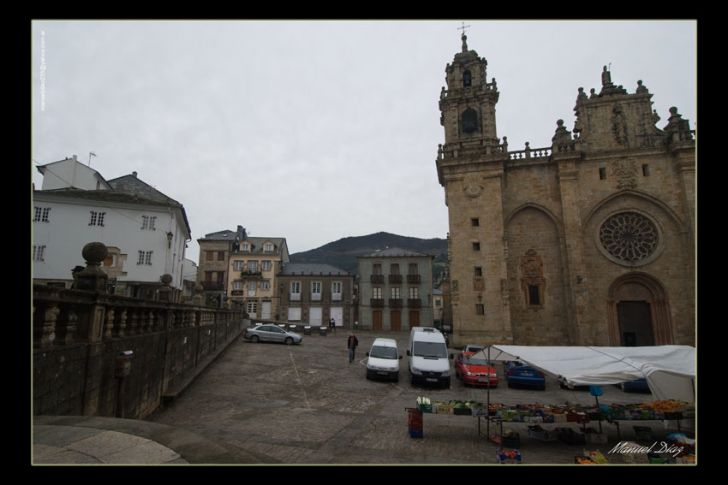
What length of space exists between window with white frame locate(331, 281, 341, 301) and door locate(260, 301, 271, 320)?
795 cm

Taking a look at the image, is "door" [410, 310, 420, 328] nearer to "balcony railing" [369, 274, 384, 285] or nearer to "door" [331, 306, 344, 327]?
"balcony railing" [369, 274, 384, 285]

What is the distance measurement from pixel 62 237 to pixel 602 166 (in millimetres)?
37694

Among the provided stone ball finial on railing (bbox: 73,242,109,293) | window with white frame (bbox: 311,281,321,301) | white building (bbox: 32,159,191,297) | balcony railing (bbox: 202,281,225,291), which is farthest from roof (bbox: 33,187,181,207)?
stone ball finial on railing (bbox: 73,242,109,293)

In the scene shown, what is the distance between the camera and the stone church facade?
24.1 meters

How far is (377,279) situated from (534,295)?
1961cm

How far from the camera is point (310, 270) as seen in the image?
4556 cm

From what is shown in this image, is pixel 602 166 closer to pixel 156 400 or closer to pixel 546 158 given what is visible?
pixel 546 158

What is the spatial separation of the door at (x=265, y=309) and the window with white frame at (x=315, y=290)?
5545 mm

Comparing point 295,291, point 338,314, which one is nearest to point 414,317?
point 338,314

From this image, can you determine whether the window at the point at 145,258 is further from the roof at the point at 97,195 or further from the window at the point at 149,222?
the roof at the point at 97,195

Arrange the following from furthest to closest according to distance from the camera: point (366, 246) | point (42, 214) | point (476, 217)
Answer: point (366, 246)
point (476, 217)
point (42, 214)

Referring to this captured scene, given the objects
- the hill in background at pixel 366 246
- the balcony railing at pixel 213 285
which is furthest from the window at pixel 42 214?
the hill in background at pixel 366 246

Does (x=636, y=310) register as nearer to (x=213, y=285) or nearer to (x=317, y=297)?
(x=317, y=297)

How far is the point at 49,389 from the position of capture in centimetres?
452
